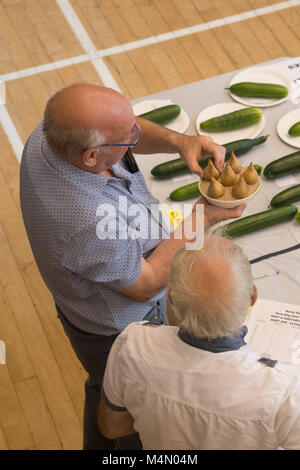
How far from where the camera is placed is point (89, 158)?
2061 millimetres

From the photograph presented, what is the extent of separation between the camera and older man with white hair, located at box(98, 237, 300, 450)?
1.67 metres

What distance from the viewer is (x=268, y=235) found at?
2.71 m

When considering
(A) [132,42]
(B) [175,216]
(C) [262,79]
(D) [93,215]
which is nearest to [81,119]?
(D) [93,215]

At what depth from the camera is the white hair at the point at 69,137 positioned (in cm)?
199

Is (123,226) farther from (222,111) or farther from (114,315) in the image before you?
(222,111)

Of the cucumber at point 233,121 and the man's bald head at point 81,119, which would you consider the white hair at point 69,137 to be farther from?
the cucumber at point 233,121

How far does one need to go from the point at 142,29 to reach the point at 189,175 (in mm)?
2499

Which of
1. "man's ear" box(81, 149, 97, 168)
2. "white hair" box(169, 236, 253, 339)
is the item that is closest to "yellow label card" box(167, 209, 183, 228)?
"man's ear" box(81, 149, 97, 168)

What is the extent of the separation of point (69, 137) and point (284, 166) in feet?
4.12

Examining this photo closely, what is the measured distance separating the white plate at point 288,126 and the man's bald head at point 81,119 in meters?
1.25

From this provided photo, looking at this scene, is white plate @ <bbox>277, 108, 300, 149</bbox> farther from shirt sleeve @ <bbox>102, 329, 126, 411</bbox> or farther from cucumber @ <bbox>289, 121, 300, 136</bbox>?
shirt sleeve @ <bbox>102, 329, 126, 411</bbox>

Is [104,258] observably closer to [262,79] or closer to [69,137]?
[69,137]

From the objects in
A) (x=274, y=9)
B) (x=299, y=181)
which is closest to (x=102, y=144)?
(x=299, y=181)

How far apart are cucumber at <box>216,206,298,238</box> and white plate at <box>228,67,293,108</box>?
76cm
